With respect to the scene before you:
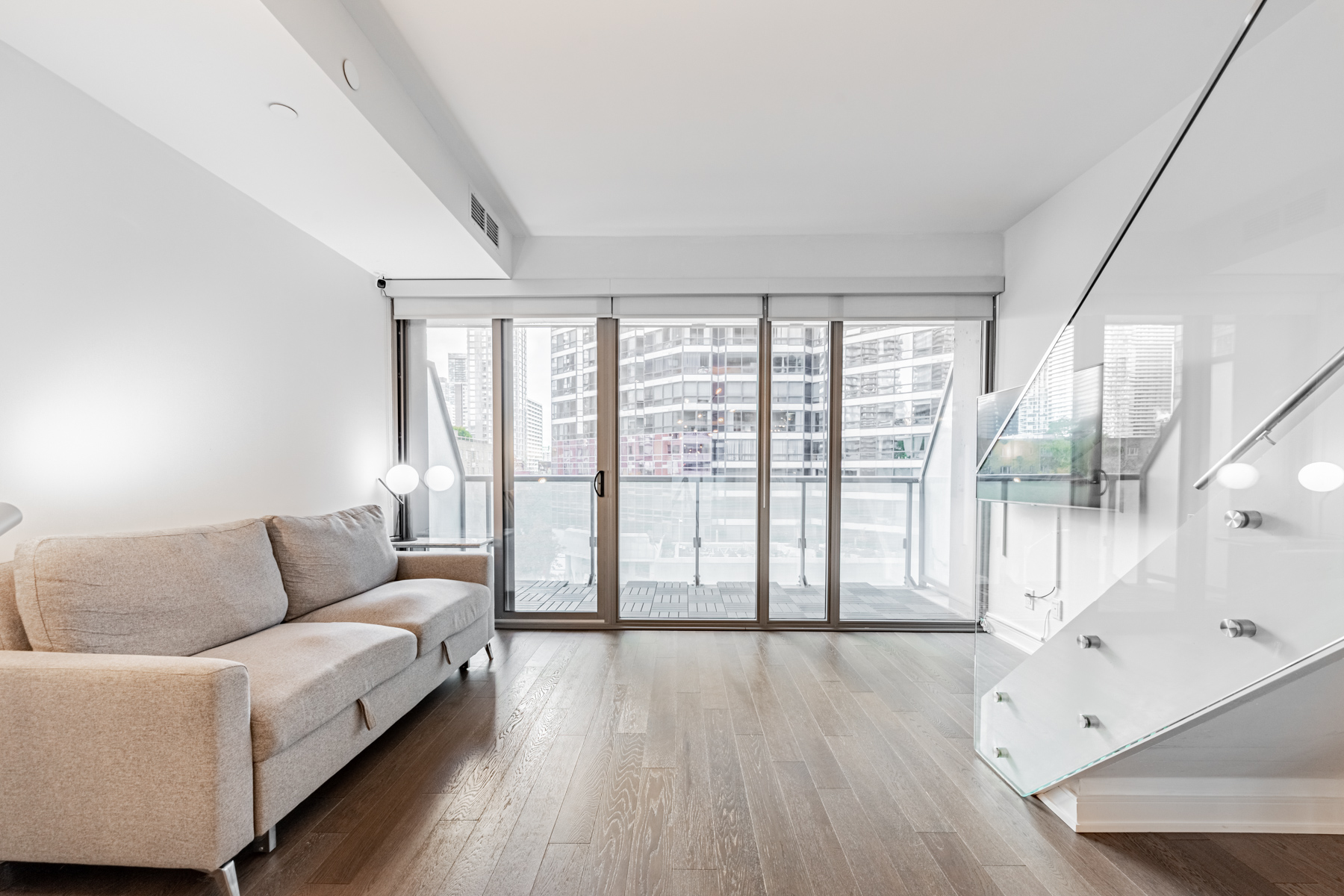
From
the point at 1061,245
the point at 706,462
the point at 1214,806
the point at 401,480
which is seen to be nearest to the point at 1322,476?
the point at 1214,806

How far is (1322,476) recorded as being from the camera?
3.72 ft

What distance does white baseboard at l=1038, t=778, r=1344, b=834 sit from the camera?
1.92 meters

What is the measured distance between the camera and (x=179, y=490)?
2557 millimetres

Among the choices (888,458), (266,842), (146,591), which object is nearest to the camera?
(266,842)

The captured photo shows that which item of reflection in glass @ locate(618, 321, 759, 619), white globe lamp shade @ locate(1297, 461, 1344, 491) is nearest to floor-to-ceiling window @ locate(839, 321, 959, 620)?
reflection in glass @ locate(618, 321, 759, 619)

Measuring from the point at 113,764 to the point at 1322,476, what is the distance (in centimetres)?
267

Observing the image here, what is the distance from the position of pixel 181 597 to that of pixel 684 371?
9.54ft

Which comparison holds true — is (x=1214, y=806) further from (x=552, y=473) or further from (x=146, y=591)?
(x=552, y=473)

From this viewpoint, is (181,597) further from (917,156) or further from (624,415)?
(917,156)

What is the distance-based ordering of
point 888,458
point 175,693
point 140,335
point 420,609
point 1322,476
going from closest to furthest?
point 1322,476 < point 175,693 < point 140,335 < point 420,609 < point 888,458

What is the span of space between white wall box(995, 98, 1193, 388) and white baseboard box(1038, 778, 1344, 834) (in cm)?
178

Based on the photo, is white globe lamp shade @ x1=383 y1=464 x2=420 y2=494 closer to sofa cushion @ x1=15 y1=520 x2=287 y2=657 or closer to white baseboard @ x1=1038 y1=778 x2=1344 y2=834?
sofa cushion @ x1=15 y1=520 x2=287 y2=657

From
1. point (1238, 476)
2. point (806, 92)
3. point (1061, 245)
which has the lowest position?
point (1238, 476)

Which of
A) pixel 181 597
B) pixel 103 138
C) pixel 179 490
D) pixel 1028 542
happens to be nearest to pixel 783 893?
pixel 1028 542
